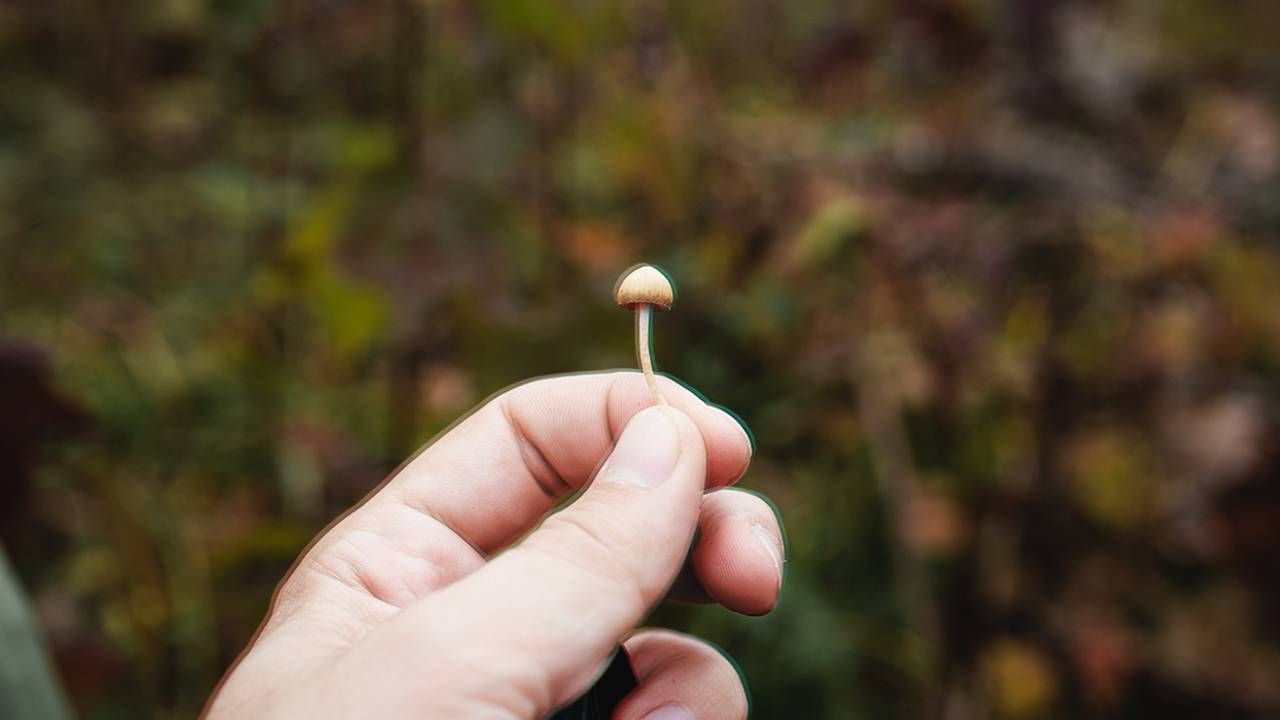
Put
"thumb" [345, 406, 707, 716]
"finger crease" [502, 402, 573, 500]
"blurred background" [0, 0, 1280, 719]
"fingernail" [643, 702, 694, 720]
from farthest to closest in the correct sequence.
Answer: "blurred background" [0, 0, 1280, 719], "finger crease" [502, 402, 573, 500], "fingernail" [643, 702, 694, 720], "thumb" [345, 406, 707, 716]

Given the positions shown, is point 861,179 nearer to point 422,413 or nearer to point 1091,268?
point 1091,268

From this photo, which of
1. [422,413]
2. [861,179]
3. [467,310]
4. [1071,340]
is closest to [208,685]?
[422,413]

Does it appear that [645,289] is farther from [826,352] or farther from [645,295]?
[826,352]

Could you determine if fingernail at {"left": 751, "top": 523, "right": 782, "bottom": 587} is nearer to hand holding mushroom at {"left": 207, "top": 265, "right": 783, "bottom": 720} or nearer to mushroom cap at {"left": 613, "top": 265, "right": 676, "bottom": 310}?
hand holding mushroom at {"left": 207, "top": 265, "right": 783, "bottom": 720}

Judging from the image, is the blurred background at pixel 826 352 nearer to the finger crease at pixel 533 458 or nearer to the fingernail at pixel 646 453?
the finger crease at pixel 533 458

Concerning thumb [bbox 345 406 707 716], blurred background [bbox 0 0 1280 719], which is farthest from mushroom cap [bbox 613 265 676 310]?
blurred background [bbox 0 0 1280 719]

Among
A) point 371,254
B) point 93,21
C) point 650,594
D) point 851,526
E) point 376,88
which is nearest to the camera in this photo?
point 650,594
